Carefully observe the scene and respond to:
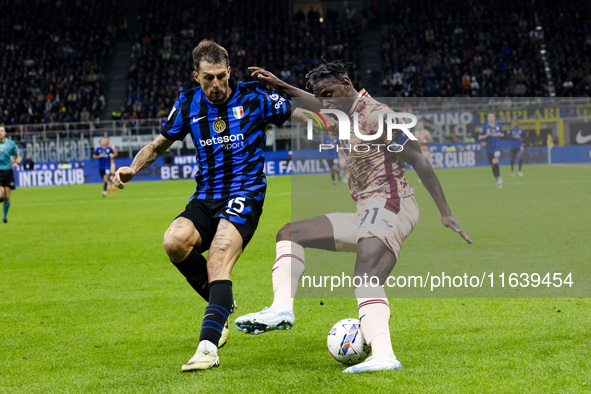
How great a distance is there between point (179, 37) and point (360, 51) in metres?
10.1

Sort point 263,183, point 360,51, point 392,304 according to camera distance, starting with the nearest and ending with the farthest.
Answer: point 263,183, point 392,304, point 360,51

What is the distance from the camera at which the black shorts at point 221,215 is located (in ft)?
16.7

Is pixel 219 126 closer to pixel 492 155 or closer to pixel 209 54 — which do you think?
pixel 209 54

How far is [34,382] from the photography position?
4574mm

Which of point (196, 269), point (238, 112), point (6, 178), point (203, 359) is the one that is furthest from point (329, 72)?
point (6, 178)

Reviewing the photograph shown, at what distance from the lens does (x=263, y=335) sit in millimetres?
5930

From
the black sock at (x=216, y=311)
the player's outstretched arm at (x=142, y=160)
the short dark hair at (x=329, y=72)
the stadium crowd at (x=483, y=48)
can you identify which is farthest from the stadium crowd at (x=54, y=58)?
the black sock at (x=216, y=311)

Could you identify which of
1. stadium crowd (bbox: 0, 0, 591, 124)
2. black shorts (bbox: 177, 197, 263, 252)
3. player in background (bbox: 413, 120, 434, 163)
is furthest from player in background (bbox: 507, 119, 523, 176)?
black shorts (bbox: 177, 197, 263, 252)

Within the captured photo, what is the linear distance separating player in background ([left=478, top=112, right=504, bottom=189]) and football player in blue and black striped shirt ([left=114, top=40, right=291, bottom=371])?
1625 cm

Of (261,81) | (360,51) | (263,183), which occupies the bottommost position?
(263,183)

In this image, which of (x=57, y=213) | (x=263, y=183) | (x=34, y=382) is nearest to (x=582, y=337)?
(x=263, y=183)

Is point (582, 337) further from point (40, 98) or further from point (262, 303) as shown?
point (40, 98)

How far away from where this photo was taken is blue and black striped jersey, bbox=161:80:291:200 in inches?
207

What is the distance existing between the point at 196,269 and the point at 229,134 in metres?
0.98
